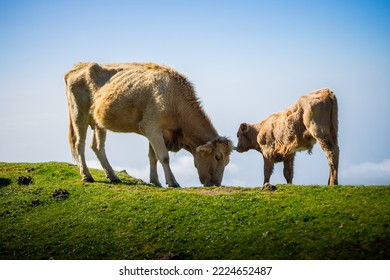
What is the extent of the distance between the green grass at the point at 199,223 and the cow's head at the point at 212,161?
1947mm

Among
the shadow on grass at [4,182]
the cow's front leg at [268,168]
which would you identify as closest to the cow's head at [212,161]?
the cow's front leg at [268,168]

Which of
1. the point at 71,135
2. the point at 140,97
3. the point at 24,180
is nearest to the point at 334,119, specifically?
the point at 140,97

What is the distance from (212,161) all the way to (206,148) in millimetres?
580

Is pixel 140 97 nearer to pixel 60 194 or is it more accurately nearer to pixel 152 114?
pixel 152 114

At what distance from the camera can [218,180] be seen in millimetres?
21641

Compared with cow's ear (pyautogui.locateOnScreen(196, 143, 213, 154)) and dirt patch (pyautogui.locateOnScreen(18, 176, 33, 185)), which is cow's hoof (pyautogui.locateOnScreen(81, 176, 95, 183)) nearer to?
dirt patch (pyautogui.locateOnScreen(18, 176, 33, 185))

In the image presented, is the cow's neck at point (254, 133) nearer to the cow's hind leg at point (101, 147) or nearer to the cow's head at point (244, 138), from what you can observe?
the cow's head at point (244, 138)

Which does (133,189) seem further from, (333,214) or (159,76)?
(333,214)

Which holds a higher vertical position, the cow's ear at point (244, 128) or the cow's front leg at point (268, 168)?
the cow's ear at point (244, 128)

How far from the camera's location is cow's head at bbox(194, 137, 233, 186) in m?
21.5

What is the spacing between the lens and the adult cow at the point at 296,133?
67.1 ft

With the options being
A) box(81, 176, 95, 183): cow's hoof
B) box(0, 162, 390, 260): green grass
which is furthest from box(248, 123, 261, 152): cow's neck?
box(81, 176, 95, 183): cow's hoof
